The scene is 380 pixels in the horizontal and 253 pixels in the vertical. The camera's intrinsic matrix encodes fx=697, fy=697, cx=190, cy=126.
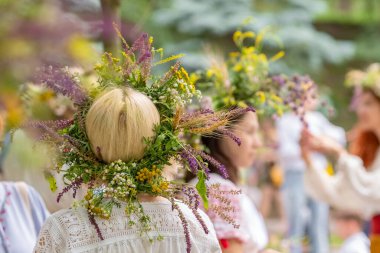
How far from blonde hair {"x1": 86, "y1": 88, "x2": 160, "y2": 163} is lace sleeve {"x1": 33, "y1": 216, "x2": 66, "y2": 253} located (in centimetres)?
24

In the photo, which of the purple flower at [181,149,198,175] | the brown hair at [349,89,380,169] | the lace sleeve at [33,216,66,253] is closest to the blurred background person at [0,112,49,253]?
the lace sleeve at [33,216,66,253]

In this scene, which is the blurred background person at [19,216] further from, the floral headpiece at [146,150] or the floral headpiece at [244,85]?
the floral headpiece at [244,85]

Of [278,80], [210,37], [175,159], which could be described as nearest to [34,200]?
[175,159]

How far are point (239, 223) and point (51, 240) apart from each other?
108 centimetres

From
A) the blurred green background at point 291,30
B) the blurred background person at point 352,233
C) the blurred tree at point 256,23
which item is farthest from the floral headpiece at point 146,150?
the blurred tree at point 256,23

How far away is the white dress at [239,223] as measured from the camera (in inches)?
112

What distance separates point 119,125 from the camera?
189 centimetres

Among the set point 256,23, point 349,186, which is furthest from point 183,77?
point 256,23

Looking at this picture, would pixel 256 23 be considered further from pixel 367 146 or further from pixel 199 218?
pixel 199 218

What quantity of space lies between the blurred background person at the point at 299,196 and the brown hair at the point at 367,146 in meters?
2.41

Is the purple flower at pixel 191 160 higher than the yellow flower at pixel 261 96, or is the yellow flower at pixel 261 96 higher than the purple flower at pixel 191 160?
the purple flower at pixel 191 160

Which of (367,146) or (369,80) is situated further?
(369,80)

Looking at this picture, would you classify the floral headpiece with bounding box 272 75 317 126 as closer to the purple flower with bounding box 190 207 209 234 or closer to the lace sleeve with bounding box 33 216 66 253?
the purple flower with bounding box 190 207 209 234

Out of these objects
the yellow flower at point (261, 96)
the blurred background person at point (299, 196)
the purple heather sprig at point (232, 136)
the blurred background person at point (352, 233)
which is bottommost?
the blurred background person at point (299, 196)
